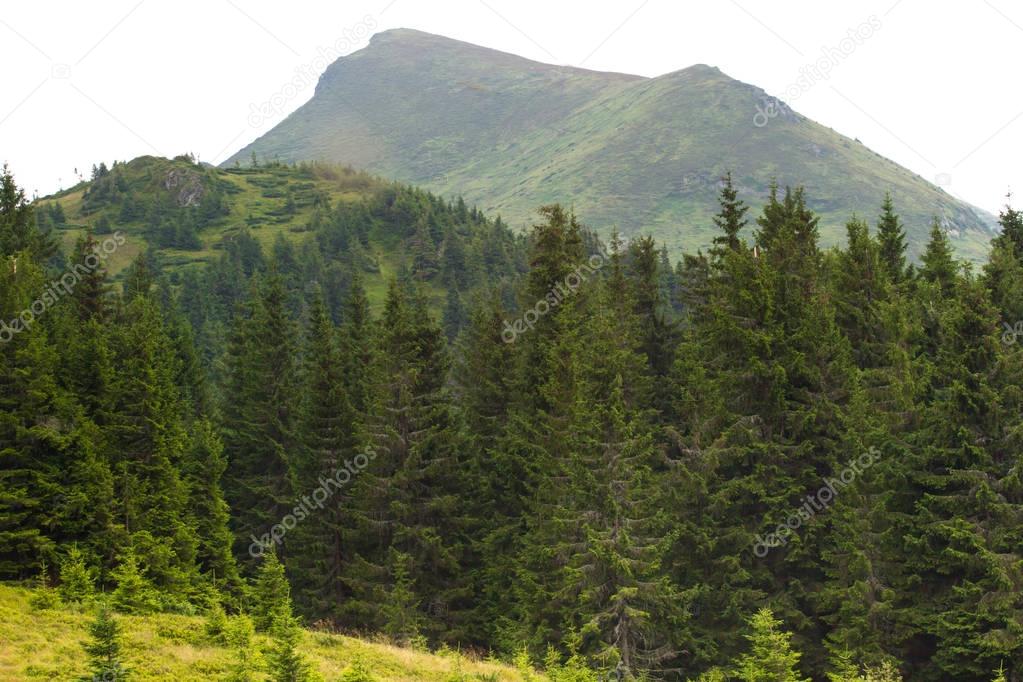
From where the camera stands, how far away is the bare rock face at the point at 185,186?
559 feet

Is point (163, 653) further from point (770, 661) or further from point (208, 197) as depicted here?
point (208, 197)

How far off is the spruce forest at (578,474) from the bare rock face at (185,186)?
424 ft

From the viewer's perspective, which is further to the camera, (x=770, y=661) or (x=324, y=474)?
(x=324, y=474)

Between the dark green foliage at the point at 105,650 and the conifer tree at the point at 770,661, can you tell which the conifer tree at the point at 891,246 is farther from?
the dark green foliage at the point at 105,650

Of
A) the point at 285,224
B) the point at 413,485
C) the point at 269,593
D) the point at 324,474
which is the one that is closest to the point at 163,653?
the point at 269,593

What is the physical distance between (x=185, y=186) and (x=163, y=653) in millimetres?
171490

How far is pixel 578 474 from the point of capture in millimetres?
29328

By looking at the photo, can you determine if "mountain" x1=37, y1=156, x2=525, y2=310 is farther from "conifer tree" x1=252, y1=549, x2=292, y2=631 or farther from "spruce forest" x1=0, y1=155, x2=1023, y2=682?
"conifer tree" x1=252, y1=549, x2=292, y2=631

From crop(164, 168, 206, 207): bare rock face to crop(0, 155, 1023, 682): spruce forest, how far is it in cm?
12923

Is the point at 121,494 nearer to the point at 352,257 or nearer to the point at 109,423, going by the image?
the point at 109,423

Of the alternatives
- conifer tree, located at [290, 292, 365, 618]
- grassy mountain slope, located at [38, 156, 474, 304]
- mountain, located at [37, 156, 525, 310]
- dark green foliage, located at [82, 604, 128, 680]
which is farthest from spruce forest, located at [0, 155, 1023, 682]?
grassy mountain slope, located at [38, 156, 474, 304]

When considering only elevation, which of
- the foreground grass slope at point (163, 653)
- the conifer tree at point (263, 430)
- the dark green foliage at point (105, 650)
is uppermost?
the conifer tree at point (263, 430)

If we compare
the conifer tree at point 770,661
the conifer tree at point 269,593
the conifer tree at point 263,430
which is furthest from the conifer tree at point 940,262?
the conifer tree at point 263,430

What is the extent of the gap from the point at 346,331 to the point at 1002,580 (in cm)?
3614
